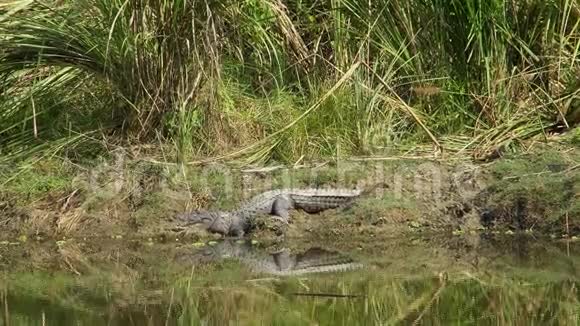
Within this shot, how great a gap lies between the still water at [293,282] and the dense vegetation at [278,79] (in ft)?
3.28

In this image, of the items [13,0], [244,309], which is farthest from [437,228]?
[13,0]

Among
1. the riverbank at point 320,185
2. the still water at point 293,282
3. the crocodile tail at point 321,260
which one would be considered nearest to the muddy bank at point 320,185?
the riverbank at point 320,185

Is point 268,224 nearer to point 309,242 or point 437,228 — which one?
point 309,242

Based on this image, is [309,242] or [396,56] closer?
[309,242]

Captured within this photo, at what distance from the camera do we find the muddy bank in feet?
23.2

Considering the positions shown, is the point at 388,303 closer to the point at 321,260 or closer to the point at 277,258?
the point at 321,260

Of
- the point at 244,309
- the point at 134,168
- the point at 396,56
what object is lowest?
the point at 244,309

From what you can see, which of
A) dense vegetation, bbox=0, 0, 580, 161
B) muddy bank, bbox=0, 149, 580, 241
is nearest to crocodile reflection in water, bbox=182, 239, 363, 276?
muddy bank, bbox=0, 149, 580, 241

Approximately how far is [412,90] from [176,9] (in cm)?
181

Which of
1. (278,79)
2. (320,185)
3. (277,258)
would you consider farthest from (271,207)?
(278,79)

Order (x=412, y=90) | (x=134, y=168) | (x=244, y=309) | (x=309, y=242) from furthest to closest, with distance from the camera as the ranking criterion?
(x=412, y=90) < (x=134, y=168) < (x=309, y=242) < (x=244, y=309)

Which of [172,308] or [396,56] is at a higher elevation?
[396,56]

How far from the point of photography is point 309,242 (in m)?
7.00

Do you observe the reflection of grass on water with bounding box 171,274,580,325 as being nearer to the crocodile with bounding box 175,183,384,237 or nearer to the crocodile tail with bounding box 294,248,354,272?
the crocodile tail with bounding box 294,248,354,272
